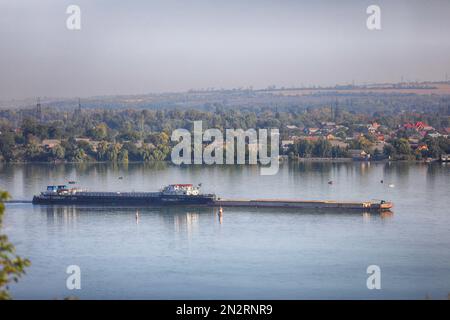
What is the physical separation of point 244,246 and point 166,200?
4043mm

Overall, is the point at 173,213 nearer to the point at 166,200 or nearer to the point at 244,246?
the point at 166,200

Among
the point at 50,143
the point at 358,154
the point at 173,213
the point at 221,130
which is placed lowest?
the point at 173,213

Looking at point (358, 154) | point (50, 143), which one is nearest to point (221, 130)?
point (50, 143)

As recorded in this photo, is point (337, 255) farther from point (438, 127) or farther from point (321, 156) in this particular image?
point (438, 127)

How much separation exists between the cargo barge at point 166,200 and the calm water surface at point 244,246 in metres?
0.30

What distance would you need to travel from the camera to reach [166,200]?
1302cm

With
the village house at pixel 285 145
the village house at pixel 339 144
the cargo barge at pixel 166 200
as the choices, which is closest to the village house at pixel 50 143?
the village house at pixel 285 145

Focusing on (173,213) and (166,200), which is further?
(166,200)

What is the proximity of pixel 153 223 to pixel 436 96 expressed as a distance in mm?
37390

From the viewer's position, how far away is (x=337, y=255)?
340 inches

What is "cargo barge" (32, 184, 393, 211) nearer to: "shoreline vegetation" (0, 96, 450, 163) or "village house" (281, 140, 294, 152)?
"shoreline vegetation" (0, 96, 450, 163)
